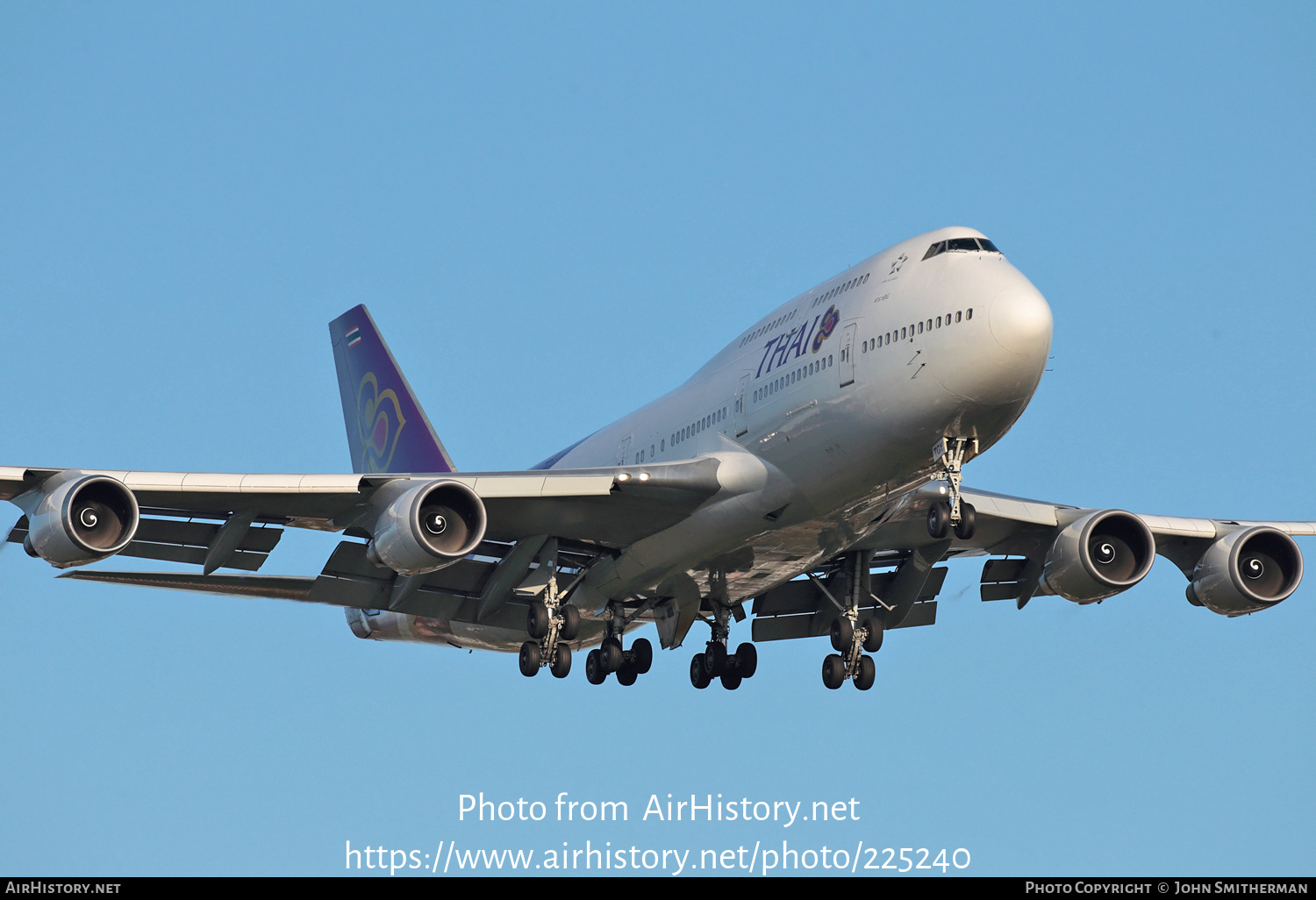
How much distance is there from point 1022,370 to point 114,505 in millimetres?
15057

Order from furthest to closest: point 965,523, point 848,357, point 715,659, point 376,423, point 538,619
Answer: point 376,423, point 715,659, point 538,619, point 848,357, point 965,523

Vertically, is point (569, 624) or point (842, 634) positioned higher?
point (842, 634)

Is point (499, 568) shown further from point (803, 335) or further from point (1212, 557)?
point (1212, 557)

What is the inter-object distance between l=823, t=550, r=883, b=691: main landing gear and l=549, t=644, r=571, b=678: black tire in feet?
17.3

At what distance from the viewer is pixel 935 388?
2533 centimetres

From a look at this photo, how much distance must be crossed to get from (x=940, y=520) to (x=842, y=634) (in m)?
8.15

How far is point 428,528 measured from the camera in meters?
28.7

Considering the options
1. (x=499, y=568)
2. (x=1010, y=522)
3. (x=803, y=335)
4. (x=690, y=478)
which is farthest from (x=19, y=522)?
(x=1010, y=522)

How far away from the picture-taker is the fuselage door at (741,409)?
95.0 ft

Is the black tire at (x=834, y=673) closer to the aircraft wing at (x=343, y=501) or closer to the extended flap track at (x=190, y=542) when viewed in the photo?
the aircraft wing at (x=343, y=501)

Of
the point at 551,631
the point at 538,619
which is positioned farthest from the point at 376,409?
the point at 551,631

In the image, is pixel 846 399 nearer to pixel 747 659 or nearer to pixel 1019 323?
pixel 1019 323

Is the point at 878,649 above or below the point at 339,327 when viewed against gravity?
below
